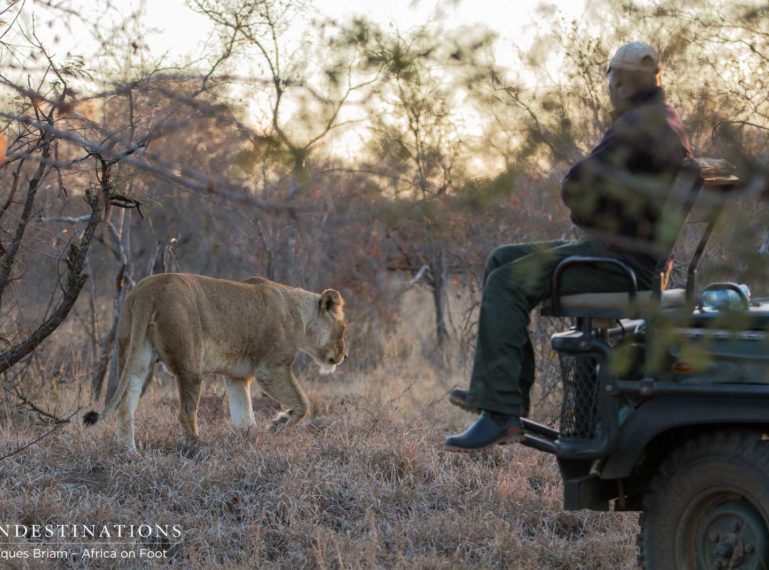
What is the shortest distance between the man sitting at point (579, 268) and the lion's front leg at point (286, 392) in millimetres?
3150

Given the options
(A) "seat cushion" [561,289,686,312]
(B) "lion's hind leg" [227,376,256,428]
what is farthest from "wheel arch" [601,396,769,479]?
(B) "lion's hind leg" [227,376,256,428]

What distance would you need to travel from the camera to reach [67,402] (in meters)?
8.05

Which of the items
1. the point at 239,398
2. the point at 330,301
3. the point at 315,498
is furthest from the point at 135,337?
the point at 330,301

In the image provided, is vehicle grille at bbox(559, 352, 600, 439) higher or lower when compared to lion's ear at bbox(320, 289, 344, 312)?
lower

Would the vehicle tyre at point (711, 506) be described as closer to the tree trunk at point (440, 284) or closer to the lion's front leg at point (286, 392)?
the lion's front leg at point (286, 392)

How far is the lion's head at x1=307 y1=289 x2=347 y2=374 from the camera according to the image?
8.23 metres

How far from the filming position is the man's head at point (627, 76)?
13.9 ft

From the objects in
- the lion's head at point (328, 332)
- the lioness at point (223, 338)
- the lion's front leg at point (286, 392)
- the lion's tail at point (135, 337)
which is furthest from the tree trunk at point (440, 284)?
the lion's tail at point (135, 337)

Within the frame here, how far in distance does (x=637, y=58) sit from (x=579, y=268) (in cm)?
89

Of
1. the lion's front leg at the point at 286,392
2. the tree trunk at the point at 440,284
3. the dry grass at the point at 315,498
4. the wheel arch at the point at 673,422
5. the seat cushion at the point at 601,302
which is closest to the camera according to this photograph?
the wheel arch at the point at 673,422

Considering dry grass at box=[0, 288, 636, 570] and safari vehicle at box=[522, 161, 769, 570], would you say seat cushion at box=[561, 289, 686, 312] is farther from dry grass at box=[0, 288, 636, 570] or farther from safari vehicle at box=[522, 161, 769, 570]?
dry grass at box=[0, 288, 636, 570]

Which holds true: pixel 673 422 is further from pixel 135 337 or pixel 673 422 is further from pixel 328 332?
pixel 328 332

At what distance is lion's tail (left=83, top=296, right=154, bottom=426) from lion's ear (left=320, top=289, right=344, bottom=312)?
69.9 inches

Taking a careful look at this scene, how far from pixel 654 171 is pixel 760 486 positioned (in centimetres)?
119
